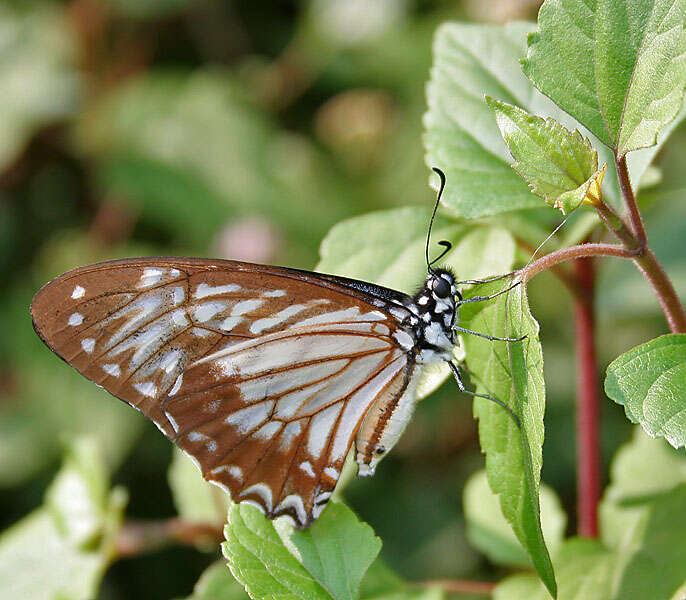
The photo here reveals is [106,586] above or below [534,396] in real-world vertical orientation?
below

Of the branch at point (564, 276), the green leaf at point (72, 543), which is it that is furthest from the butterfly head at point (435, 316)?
the green leaf at point (72, 543)

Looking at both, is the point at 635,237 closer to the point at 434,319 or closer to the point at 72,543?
the point at 434,319

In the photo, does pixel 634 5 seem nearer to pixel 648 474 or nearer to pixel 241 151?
pixel 648 474

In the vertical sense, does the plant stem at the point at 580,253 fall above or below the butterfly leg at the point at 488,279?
above

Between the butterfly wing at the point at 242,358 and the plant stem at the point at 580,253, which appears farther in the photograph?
the butterfly wing at the point at 242,358

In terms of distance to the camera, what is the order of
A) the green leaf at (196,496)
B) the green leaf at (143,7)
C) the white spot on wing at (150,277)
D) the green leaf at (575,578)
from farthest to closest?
the green leaf at (143,7)
the green leaf at (196,496)
the white spot on wing at (150,277)
the green leaf at (575,578)

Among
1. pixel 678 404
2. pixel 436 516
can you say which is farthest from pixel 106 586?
pixel 678 404

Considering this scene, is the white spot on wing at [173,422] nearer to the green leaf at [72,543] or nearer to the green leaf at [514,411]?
the green leaf at [72,543]
